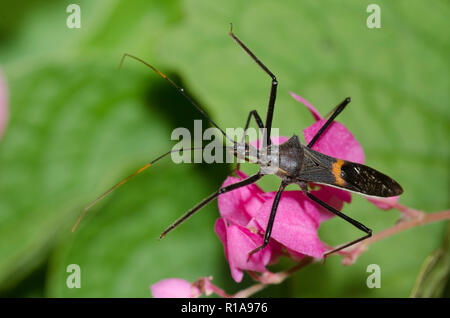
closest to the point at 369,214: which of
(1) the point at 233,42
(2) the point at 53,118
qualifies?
(1) the point at 233,42

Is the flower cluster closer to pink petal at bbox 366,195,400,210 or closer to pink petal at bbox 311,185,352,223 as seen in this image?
pink petal at bbox 311,185,352,223

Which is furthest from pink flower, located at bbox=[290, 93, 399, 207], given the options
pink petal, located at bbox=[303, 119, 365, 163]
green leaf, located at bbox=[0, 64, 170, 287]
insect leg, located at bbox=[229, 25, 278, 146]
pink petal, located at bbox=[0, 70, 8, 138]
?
pink petal, located at bbox=[0, 70, 8, 138]

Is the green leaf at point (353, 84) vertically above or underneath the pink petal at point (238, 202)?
above

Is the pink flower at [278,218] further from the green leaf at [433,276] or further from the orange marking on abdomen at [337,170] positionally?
the green leaf at [433,276]

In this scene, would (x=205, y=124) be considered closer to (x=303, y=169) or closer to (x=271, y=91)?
(x=271, y=91)

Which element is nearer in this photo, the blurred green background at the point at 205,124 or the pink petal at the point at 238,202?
the pink petal at the point at 238,202

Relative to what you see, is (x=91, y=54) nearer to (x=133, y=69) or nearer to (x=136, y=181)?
(x=133, y=69)

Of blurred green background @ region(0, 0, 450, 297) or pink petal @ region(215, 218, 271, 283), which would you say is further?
blurred green background @ region(0, 0, 450, 297)

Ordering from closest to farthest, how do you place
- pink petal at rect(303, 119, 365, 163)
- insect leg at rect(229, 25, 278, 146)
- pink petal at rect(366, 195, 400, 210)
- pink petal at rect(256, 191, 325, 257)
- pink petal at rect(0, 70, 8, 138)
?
pink petal at rect(256, 191, 325, 257)
pink petal at rect(303, 119, 365, 163)
pink petal at rect(366, 195, 400, 210)
insect leg at rect(229, 25, 278, 146)
pink petal at rect(0, 70, 8, 138)

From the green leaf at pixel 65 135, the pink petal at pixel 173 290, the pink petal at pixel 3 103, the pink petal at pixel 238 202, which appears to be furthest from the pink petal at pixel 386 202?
the pink petal at pixel 3 103
